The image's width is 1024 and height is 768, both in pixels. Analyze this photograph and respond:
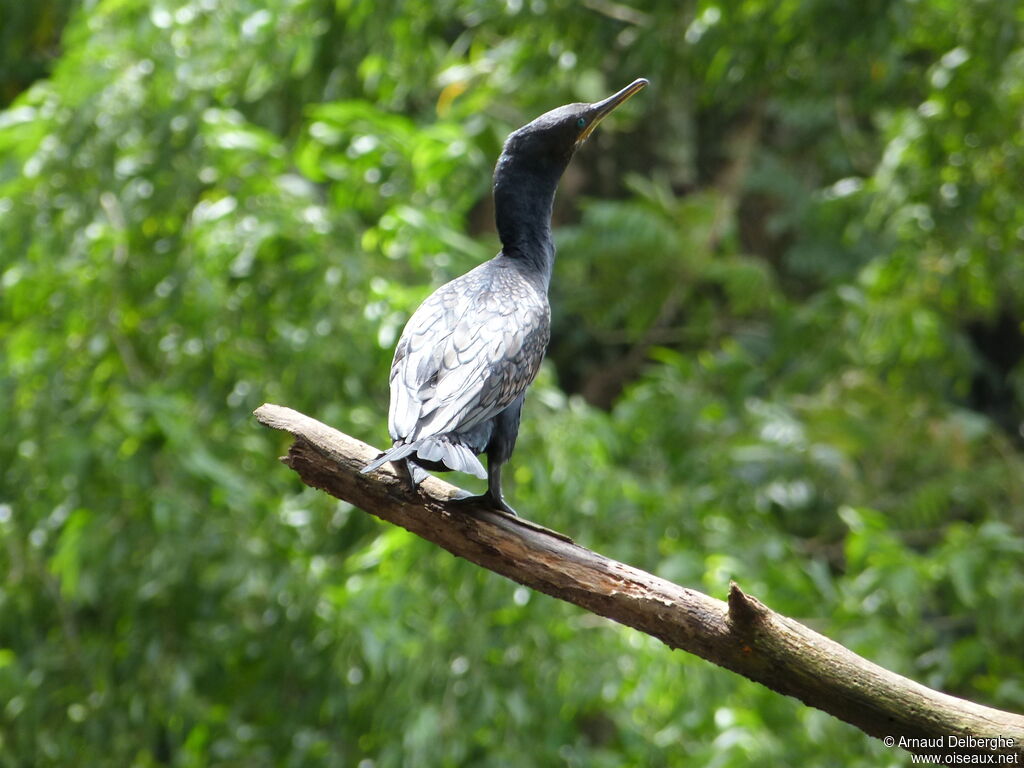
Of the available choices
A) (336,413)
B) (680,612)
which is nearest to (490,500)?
(680,612)

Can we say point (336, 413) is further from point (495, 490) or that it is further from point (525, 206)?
point (495, 490)

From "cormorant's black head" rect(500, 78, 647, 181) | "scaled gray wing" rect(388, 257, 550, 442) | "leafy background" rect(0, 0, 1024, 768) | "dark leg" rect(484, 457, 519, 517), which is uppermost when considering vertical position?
"cormorant's black head" rect(500, 78, 647, 181)

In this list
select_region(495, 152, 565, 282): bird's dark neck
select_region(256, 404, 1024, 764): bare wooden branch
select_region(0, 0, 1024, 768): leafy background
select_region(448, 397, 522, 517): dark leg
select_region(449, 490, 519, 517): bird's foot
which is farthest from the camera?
select_region(0, 0, 1024, 768): leafy background

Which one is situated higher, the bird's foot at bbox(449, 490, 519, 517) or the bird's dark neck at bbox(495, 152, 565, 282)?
the bird's dark neck at bbox(495, 152, 565, 282)

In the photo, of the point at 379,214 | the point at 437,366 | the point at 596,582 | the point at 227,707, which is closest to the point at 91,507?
the point at 227,707

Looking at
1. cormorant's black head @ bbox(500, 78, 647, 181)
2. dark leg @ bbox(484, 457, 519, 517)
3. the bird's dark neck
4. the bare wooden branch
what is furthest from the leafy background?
the bare wooden branch

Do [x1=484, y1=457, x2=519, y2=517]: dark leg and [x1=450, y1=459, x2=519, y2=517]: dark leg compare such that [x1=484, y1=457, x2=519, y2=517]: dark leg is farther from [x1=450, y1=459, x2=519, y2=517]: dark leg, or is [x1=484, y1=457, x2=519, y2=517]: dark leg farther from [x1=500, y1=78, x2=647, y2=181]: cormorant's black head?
[x1=500, y1=78, x2=647, y2=181]: cormorant's black head

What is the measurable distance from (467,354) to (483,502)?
1.09 ft

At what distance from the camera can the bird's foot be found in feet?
8.59

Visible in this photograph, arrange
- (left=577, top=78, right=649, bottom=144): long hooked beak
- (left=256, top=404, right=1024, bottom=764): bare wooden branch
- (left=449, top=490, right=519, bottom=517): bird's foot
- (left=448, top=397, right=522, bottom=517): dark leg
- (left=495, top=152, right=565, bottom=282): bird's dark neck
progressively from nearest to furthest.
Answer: (left=256, top=404, right=1024, bottom=764): bare wooden branch < (left=449, top=490, right=519, bottom=517): bird's foot < (left=448, top=397, right=522, bottom=517): dark leg < (left=577, top=78, right=649, bottom=144): long hooked beak < (left=495, top=152, right=565, bottom=282): bird's dark neck

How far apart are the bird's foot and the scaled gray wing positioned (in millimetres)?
166

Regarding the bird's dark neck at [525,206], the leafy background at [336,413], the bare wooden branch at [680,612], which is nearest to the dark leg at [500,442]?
the bare wooden branch at [680,612]

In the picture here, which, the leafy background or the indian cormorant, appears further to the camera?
the leafy background

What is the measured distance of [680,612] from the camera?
92.3 inches
